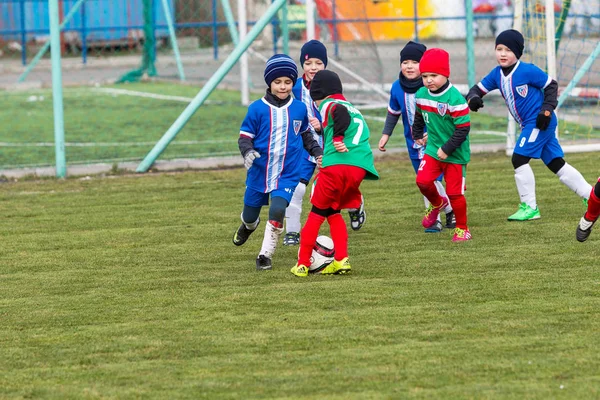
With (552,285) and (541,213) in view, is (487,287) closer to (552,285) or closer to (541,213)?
(552,285)

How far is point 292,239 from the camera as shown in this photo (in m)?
8.48

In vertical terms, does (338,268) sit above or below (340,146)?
below

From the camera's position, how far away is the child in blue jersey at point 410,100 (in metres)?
8.73

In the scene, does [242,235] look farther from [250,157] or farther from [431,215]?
[431,215]

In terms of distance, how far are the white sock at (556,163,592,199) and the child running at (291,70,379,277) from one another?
245cm

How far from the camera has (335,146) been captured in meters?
7.12

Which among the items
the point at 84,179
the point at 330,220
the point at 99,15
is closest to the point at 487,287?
the point at 330,220

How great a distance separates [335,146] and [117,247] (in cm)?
216

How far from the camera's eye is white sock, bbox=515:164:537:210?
888 centimetres

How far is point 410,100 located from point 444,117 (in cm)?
86

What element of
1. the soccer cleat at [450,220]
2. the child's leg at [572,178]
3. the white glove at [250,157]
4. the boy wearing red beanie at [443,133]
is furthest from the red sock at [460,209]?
the white glove at [250,157]

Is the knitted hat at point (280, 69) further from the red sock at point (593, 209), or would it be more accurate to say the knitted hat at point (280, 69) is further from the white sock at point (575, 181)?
the white sock at point (575, 181)

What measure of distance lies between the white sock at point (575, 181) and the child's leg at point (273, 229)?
281cm

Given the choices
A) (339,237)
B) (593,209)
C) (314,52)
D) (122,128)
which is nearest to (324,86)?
(339,237)
